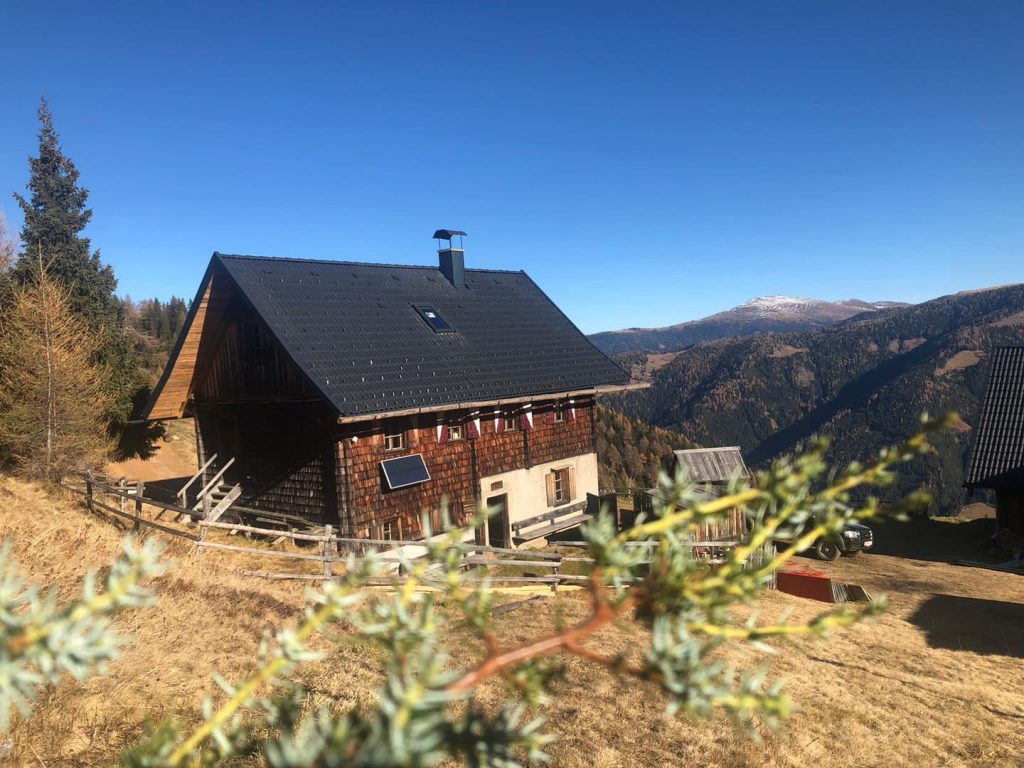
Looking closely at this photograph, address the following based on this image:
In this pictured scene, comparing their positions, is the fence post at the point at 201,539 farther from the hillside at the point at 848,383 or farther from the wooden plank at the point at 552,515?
the hillside at the point at 848,383

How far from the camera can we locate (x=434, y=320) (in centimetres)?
2067

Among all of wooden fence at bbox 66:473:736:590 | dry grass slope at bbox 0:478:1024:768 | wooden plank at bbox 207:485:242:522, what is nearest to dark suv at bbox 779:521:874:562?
wooden fence at bbox 66:473:736:590

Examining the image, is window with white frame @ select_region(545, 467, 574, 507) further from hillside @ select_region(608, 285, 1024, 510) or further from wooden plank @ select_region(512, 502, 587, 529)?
hillside @ select_region(608, 285, 1024, 510)

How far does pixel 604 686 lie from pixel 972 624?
10921mm

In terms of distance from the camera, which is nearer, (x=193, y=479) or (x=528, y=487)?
(x=193, y=479)

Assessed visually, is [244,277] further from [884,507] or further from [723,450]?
[884,507]

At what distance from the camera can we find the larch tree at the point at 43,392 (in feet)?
70.5

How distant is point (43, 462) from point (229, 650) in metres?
17.5

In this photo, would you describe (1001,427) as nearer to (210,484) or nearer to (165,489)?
(210,484)

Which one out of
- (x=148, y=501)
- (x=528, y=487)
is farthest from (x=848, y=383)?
(x=148, y=501)

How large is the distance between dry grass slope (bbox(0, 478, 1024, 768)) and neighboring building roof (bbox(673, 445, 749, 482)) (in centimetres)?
698

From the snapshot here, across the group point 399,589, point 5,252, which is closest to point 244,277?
point 399,589

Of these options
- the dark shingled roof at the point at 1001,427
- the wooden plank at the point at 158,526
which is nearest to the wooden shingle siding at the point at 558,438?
the wooden plank at the point at 158,526

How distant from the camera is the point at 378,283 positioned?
824 inches
